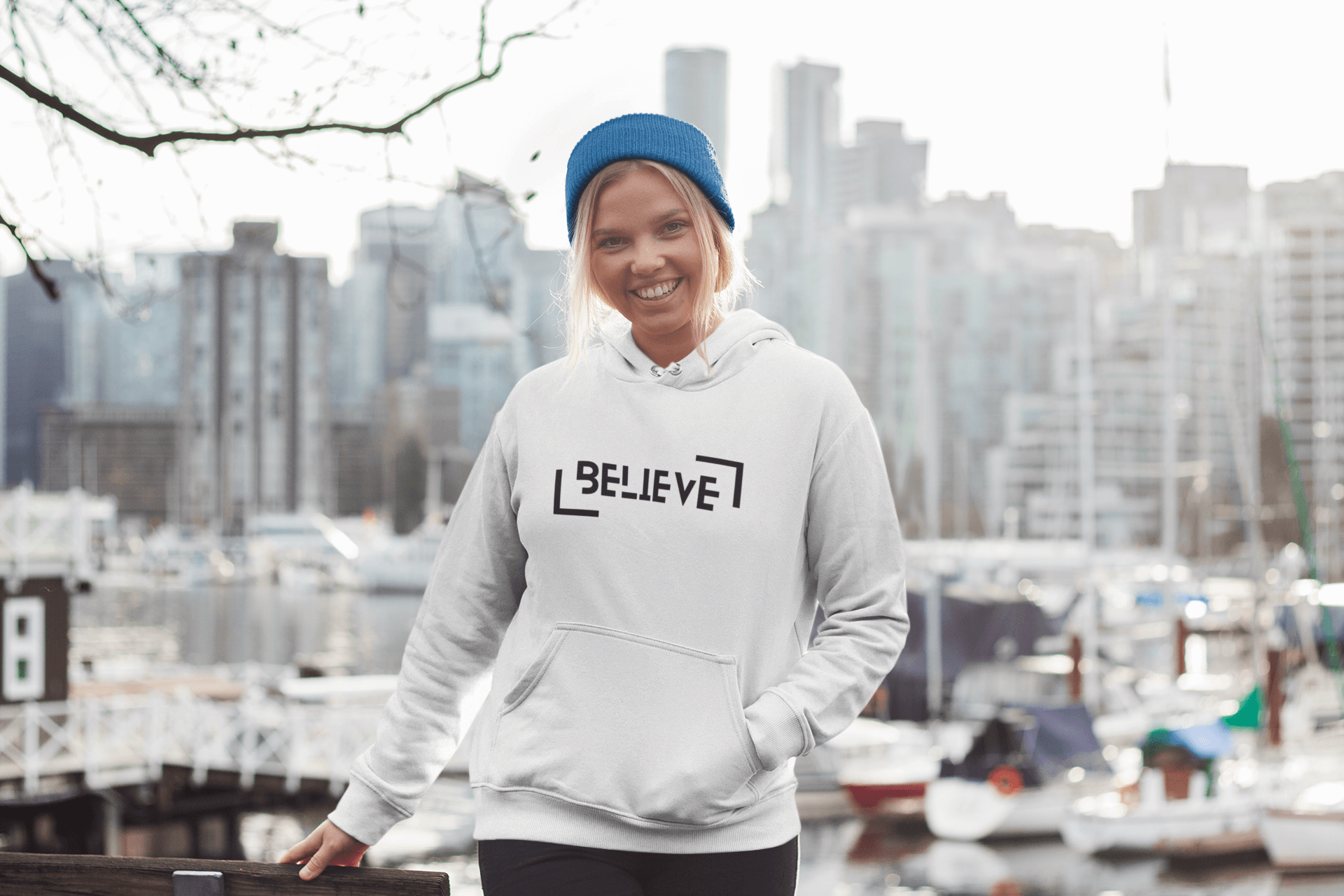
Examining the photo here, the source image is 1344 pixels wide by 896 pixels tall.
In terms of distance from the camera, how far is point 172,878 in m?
1.37

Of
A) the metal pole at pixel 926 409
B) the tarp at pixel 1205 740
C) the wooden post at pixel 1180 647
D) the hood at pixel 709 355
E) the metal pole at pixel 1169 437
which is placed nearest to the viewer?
the hood at pixel 709 355

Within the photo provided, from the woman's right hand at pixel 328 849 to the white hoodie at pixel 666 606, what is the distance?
0.05ft

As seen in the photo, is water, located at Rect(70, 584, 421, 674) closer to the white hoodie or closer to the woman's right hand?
the woman's right hand

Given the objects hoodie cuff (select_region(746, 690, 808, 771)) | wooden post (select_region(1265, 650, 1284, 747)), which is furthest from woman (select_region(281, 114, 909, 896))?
wooden post (select_region(1265, 650, 1284, 747))

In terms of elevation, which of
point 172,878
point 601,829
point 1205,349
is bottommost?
point 172,878

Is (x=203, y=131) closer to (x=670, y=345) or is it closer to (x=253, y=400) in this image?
(x=670, y=345)

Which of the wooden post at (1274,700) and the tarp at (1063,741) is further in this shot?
the wooden post at (1274,700)

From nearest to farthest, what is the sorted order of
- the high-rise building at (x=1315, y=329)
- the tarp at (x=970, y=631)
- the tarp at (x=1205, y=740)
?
the tarp at (x=1205, y=740), the tarp at (x=970, y=631), the high-rise building at (x=1315, y=329)

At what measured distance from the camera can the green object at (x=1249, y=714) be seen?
18.8m

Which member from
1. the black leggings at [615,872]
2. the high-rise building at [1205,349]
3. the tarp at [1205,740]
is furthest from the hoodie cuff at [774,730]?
the high-rise building at [1205,349]

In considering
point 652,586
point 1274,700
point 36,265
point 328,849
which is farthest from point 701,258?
point 1274,700

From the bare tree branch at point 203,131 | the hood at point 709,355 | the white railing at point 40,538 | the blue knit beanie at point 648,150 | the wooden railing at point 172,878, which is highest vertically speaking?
the bare tree branch at point 203,131

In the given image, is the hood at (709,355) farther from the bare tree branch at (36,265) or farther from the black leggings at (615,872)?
the bare tree branch at (36,265)

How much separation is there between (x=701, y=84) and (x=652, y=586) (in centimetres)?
1308
